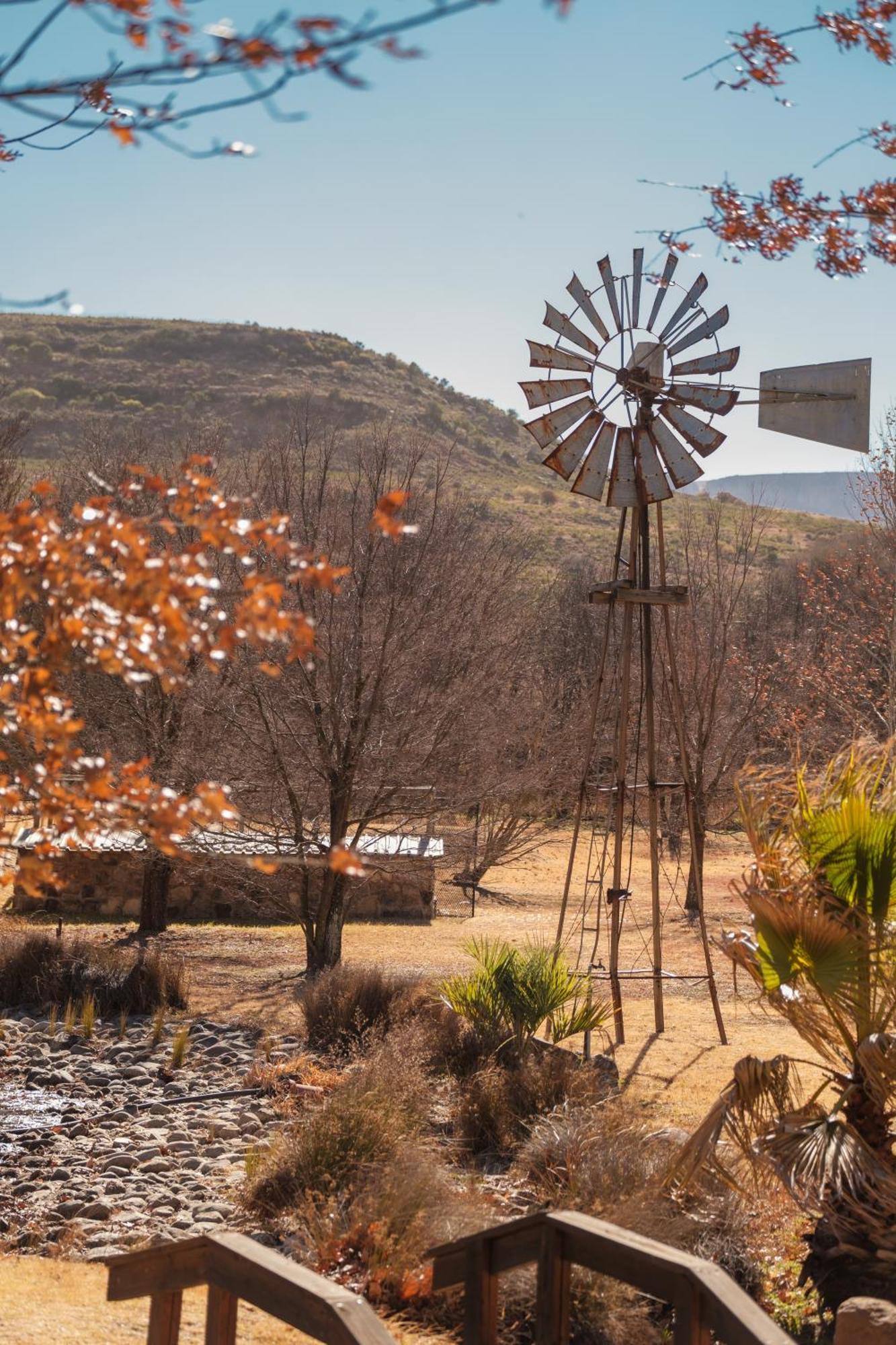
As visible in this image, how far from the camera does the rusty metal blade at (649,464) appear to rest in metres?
9.88

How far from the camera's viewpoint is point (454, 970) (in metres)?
13.9

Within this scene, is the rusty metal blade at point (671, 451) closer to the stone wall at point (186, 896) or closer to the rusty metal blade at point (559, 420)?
the rusty metal blade at point (559, 420)

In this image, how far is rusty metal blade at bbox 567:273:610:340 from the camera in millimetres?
9766

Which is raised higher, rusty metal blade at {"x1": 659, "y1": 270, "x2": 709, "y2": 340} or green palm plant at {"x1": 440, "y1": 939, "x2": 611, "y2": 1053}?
rusty metal blade at {"x1": 659, "y1": 270, "x2": 709, "y2": 340}

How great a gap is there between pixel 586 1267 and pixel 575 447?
733cm

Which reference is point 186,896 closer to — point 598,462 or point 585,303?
point 598,462

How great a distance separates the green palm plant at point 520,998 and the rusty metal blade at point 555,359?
4514 millimetres

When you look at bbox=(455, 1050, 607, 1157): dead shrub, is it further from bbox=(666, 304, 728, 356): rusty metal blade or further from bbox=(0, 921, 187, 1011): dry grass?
bbox=(666, 304, 728, 356): rusty metal blade

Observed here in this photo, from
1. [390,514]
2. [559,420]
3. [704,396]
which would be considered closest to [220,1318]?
[390,514]

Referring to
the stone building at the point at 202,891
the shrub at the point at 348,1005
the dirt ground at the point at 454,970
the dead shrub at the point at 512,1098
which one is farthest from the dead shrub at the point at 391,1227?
the stone building at the point at 202,891

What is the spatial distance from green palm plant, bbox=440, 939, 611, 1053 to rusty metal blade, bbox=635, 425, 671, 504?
12.1 ft

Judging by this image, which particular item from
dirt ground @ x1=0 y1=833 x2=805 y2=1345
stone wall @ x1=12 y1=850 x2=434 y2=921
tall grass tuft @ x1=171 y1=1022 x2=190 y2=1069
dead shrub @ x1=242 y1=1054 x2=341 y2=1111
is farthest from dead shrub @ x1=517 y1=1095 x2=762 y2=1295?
stone wall @ x1=12 y1=850 x2=434 y2=921

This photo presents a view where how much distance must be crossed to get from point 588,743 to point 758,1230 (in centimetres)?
422

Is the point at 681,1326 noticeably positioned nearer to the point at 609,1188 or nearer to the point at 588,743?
the point at 609,1188
